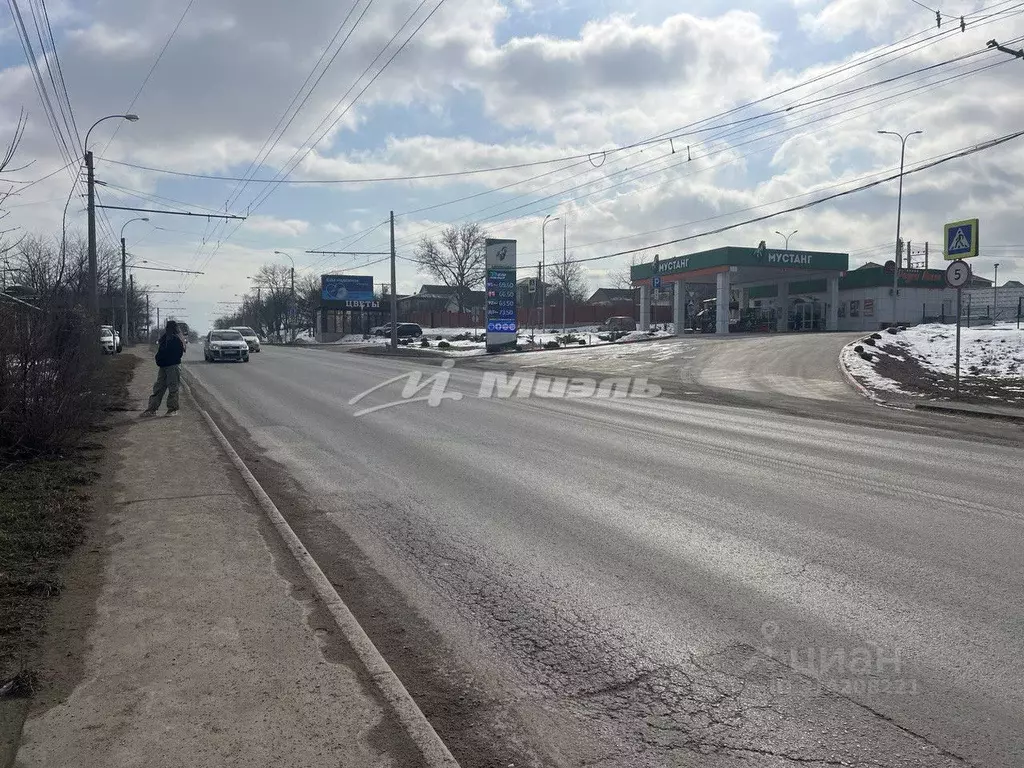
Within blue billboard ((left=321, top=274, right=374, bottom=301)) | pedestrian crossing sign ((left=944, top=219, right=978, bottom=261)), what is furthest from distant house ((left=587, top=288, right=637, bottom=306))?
pedestrian crossing sign ((left=944, top=219, right=978, bottom=261))

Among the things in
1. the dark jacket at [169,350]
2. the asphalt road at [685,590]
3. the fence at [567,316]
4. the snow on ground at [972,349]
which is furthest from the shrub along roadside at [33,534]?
the fence at [567,316]

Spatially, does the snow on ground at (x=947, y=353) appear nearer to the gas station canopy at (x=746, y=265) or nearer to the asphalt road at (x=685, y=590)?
the asphalt road at (x=685, y=590)

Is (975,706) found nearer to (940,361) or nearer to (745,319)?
(940,361)

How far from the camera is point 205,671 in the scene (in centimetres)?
376

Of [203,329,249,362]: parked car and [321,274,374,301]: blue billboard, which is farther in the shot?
[321,274,374,301]: blue billboard

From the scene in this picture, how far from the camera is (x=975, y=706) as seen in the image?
3467 mm

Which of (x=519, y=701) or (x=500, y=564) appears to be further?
(x=500, y=564)

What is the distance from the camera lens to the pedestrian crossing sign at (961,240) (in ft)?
55.8

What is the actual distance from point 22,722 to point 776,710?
3366 mm

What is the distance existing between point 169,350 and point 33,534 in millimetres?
9061

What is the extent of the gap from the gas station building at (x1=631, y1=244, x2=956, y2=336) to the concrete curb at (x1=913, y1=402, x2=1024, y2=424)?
3011cm

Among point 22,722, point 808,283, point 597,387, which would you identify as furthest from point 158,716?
point 808,283

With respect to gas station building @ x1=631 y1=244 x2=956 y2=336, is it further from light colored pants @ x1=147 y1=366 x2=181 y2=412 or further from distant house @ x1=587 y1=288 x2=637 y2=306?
distant house @ x1=587 y1=288 x2=637 y2=306

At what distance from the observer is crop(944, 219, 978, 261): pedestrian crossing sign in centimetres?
1701
